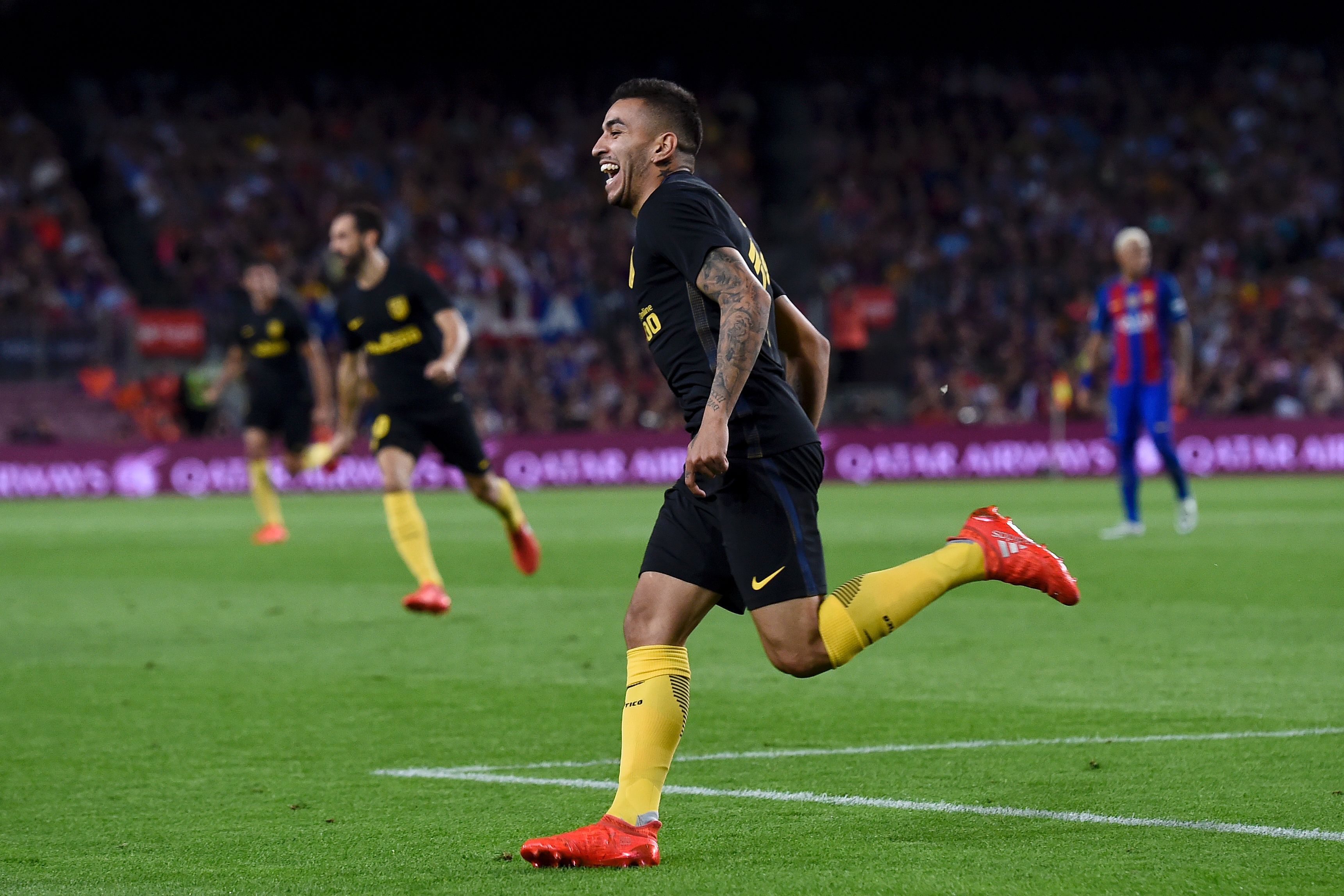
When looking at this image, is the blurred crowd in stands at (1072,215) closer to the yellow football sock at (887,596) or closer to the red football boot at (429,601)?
the red football boot at (429,601)

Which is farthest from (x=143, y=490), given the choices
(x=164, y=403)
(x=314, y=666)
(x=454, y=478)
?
(x=314, y=666)

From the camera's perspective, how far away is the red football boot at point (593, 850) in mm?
4129

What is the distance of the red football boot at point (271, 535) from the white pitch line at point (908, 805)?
11160mm

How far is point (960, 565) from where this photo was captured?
4.57 meters

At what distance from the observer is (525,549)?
11.8m

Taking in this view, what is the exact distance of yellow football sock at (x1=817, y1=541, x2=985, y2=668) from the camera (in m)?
4.42

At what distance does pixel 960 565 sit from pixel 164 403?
25.4 m

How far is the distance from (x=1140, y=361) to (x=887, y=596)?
10493 millimetres

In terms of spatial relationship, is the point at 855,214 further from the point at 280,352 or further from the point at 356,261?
the point at 356,261

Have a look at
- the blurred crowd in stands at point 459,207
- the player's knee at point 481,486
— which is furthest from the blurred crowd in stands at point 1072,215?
the player's knee at point 481,486

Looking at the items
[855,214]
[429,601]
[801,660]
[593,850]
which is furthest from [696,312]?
[855,214]

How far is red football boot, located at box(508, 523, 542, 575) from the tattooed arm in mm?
7378

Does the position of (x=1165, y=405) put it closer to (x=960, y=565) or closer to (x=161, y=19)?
(x=960, y=565)

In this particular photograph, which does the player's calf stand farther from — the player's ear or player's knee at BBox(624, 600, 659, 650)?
the player's ear
